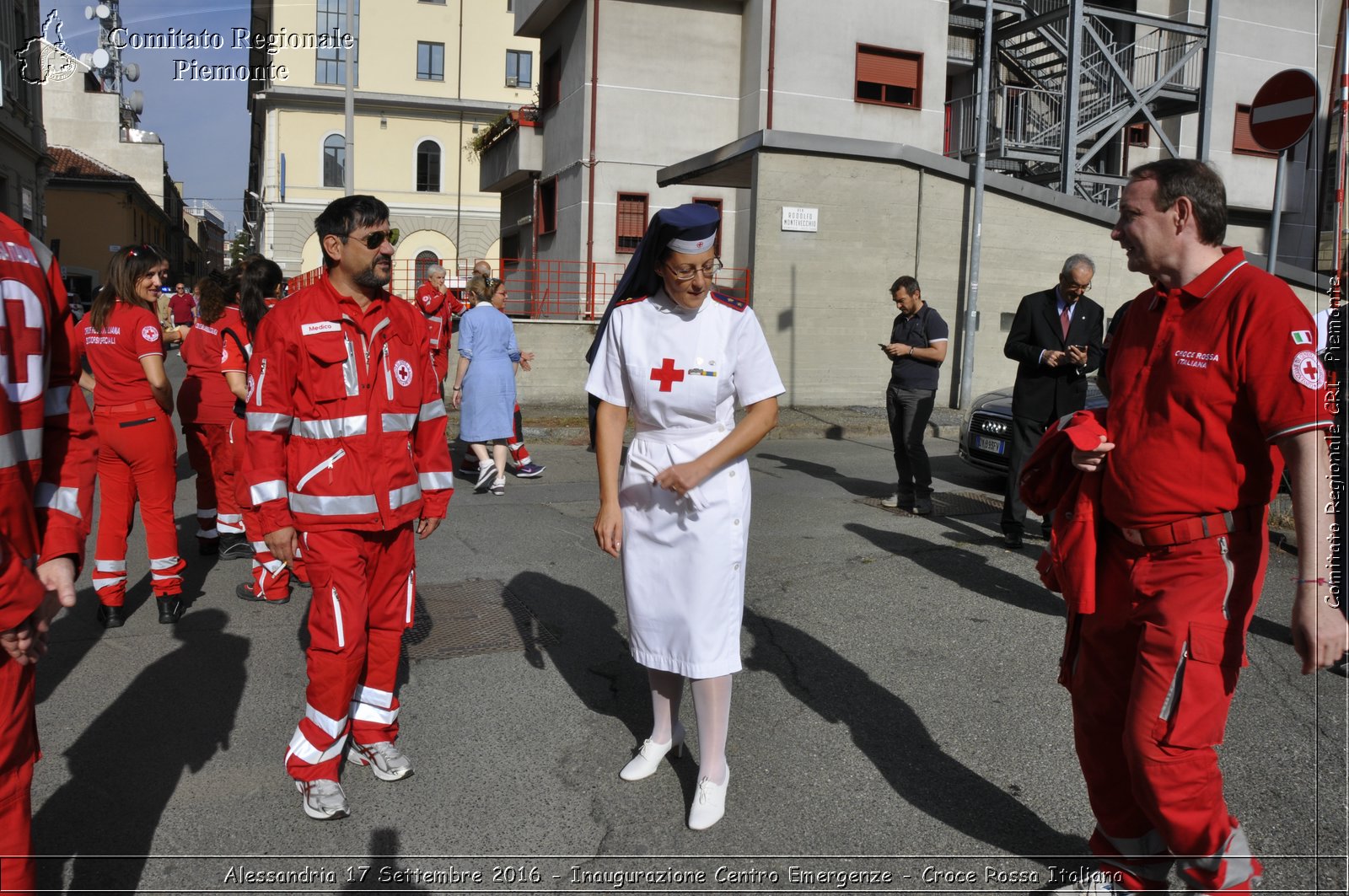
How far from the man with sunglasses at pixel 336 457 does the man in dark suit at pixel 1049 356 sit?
5.26m

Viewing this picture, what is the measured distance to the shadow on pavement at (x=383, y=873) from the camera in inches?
128

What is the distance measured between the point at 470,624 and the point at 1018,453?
448 cm

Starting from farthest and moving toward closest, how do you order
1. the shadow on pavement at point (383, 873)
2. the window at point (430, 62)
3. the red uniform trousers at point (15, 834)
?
the window at point (430, 62)
the shadow on pavement at point (383, 873)
the red uniform trousers at point (15, 834)

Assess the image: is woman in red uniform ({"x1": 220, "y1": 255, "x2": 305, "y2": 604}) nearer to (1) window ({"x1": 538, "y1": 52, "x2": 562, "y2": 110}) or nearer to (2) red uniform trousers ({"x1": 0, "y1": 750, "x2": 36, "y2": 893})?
(2) red uniform trousers ({"x1": 0, "y1": 750, "x2": 36, "y2": 893})

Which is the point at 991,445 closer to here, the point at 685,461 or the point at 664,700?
the point at 664,700

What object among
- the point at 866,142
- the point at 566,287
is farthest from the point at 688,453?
the point at 566,287

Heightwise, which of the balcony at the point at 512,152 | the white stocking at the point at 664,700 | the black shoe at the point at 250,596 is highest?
the balcony at the point at 512,152

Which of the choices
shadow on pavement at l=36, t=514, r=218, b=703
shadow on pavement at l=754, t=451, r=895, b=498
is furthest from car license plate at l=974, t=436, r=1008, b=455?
shadow on pavement at l=36, t=514, r=218, b=703

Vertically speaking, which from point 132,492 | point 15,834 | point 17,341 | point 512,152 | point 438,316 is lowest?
point 15,834

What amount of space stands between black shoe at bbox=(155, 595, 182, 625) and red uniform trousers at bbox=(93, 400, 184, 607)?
0.12ft

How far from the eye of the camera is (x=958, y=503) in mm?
9977

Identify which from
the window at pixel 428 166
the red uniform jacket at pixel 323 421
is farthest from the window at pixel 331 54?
the red uniform jacket at pixel 323 421

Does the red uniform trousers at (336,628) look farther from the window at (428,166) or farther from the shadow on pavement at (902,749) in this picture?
the window at (428,166)

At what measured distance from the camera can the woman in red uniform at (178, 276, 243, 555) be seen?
6887 millimetres
